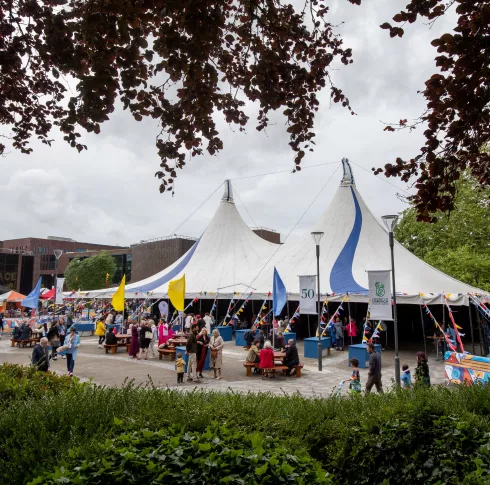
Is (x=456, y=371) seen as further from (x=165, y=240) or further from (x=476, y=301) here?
(x=165, y=240)

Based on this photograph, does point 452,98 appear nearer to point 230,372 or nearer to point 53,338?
point 230,372

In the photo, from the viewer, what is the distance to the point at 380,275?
12.4 metres

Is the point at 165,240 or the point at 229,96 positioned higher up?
the point at 165,240

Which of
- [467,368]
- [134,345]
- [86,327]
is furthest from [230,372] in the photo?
[86,327]

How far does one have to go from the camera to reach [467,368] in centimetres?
986

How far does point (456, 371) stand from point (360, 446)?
782cm

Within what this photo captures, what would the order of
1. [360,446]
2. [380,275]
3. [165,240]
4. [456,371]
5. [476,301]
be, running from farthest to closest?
1. [165,240]
2. [476,301]
3. [380,275]
4. [456,371]
5. [360,446]

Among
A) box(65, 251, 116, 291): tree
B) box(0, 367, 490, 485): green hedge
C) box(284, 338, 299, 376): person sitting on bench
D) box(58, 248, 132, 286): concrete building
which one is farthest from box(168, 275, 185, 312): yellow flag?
box(58, 248, 132, 286): concrete building

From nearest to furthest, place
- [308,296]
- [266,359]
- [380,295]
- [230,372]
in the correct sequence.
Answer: [266,359]
[380,295]
[230,372]
[308,296]

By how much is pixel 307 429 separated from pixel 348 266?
46.9 feet

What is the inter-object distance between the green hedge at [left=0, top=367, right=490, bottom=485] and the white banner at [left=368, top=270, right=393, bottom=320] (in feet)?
24.9

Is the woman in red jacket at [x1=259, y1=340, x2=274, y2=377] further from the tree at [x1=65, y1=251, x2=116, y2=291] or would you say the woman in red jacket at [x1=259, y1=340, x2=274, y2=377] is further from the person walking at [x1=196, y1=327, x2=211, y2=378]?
the tree at [x1=65, y1=251, x2=116, y2=291]

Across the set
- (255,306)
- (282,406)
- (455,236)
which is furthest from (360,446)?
(455,236)

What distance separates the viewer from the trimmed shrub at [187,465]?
2344 mm
